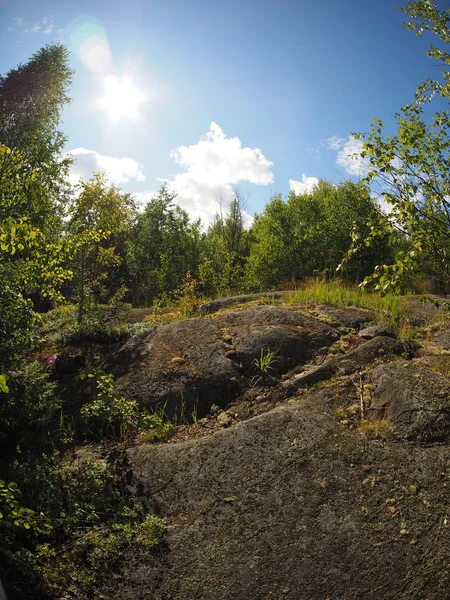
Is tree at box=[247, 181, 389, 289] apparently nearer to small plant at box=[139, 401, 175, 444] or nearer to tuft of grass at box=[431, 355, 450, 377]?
tuft of grass at box=[431, 355, 450, 377]

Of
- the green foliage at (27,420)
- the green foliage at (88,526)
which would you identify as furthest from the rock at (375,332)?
the green foliage at (27,420)

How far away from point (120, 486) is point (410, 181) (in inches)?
203

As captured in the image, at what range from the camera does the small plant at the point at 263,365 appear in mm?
6805

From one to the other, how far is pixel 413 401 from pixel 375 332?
2.41m

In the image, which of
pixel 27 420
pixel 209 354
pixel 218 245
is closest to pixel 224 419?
pixel 209 354

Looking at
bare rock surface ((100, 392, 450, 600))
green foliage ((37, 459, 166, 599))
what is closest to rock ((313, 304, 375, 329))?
bare rock surface ((100, 392, 450, 600))

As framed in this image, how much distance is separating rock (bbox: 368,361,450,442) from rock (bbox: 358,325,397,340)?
1.42m

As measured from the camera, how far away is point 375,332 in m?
7.46

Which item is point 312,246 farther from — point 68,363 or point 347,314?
point 68,363

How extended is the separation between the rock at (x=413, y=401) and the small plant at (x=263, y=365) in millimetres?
1663

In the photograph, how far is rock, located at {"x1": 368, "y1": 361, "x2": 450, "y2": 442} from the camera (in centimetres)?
488

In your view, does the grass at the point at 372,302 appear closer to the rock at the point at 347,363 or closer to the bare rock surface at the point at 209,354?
the rock at the point at 347,363

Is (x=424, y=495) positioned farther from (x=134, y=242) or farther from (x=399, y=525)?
(x=134, y=242)

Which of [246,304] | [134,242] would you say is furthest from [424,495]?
[134,242]
